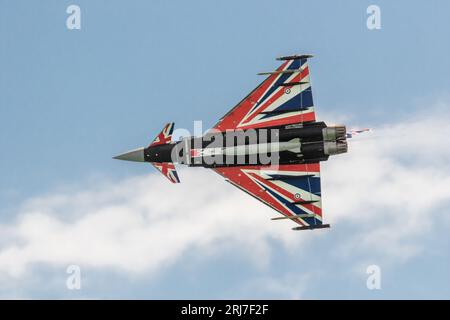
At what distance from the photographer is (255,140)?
62594 millimetres

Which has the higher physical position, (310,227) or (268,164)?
(268,164)

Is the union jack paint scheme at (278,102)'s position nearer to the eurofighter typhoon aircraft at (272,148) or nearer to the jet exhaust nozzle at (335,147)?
the eurofighter typhoon aircraft at (272,148)

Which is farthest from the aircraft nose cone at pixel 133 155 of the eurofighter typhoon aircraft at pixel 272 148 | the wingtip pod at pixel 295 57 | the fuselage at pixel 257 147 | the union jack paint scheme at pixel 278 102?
the wingtip pod at pixel 295 57

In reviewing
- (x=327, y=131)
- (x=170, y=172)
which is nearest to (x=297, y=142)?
(x=327, y=131)

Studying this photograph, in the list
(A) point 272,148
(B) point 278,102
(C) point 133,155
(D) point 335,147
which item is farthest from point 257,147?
(C) point 133,155

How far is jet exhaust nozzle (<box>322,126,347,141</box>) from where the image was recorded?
61306mm

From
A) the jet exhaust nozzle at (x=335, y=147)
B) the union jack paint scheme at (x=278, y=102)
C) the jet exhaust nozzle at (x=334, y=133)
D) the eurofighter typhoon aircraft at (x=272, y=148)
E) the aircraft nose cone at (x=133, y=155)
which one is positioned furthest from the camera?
the aircraft nose cone at (x=133, y=155)

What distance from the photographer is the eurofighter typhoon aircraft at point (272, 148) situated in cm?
6216

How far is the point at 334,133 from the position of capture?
61.3 metres

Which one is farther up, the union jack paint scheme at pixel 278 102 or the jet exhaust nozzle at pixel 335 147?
the union jack paint scheme at pixel 278 102

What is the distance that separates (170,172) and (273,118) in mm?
9398

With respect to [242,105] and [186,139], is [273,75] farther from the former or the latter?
[186,139]

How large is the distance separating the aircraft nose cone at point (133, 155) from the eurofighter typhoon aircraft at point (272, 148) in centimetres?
8

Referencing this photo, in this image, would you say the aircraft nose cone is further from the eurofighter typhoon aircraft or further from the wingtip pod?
the wingtip pod
